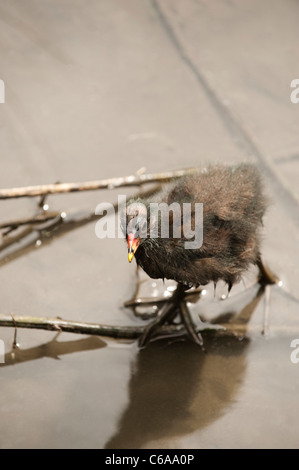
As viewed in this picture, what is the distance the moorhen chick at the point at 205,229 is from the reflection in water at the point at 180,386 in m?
0.45

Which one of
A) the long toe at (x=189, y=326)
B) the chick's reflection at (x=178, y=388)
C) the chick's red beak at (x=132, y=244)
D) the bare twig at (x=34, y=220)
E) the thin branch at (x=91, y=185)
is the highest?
the thin branch at (x=91, y=185)

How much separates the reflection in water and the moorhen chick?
1.47 feet

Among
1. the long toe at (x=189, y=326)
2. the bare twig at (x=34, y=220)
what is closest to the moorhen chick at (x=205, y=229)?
the long toe at (x=189, y=326)

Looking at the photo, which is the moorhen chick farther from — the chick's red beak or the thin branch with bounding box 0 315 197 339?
the thin branch with bounding box 0 315 197 339

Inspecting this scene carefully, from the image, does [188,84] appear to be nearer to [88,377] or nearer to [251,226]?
[251,226]

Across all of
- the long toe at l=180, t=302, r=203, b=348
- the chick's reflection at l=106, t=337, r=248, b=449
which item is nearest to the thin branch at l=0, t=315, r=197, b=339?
the chick's reflection at l=106, t=337, r=248, b=449

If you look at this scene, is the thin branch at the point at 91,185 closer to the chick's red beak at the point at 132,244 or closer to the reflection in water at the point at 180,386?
the chick's red beak at the point at 132,244

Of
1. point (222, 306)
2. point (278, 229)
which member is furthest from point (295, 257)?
point (222, 306)

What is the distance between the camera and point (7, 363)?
12.3 feet

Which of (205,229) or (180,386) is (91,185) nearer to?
(205,229)

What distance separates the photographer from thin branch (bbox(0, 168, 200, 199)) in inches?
171

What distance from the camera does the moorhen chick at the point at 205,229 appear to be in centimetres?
354

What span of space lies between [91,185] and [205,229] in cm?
116

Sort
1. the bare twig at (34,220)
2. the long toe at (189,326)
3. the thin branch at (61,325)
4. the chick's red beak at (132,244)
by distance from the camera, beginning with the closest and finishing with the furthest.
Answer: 1. the chick's red beak at (132,244)
2. the thin branch at (61,325)
3. the long toe at (189,326)
4. the bare twig at (34,220)
